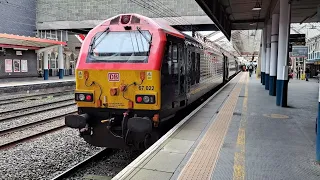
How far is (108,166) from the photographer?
6.10m

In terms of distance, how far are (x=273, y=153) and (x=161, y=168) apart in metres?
2.15

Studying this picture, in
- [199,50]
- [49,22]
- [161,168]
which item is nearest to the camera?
[161,168]

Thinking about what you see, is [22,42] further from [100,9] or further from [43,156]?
[43,156]

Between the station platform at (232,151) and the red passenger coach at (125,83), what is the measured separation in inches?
22.9

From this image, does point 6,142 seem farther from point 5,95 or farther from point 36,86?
point 36,86

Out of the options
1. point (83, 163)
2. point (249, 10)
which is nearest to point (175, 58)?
point (83, 163)

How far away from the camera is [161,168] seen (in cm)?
463

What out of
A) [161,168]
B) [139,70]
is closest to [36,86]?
[139,70]

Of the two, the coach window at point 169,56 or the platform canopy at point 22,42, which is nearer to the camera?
the coach window at point 169,56

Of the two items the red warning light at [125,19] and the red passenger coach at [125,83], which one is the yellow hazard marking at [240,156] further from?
the red warning light at [125,19]

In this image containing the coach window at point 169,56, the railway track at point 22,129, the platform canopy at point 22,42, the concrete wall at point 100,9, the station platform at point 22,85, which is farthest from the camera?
the concrete wall at point 100,9

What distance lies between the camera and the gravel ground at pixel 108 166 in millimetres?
5648

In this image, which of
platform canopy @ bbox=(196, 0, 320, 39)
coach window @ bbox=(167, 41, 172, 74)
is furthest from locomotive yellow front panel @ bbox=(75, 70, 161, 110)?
platform canopy @ bbox=(196, 0, 320, 39)

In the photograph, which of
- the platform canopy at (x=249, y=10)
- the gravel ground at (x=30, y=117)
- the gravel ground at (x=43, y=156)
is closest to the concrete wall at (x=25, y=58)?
the gravel ground at (x=30, y=117)
